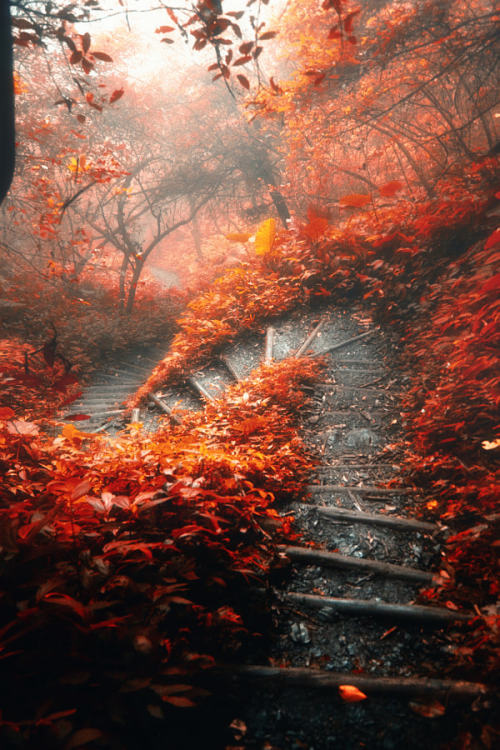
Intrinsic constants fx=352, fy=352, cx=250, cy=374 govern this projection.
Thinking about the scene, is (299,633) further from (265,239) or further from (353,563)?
(265,239)

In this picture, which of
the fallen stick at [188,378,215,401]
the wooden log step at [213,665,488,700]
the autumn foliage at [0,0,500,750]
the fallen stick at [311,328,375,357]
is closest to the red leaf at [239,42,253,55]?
the autumn foliage at [0,0,500,750]

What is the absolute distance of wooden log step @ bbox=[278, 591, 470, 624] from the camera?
6.46 ft

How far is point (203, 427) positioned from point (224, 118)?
14776mm

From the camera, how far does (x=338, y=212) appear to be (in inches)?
485

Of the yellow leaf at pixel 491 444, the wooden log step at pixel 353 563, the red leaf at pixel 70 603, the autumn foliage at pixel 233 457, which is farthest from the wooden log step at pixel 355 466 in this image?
the red leaf at pixel 70 603

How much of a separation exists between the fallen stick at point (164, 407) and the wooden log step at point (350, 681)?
3.70m

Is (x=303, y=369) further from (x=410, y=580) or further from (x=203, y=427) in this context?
(x=410, y=580)

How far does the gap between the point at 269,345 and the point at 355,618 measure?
4.60 m

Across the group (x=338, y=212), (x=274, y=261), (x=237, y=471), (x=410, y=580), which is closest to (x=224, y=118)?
(x=338, y=212)

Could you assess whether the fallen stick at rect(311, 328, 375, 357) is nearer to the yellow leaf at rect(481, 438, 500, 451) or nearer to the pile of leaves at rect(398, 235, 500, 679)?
the pile of leaves at rect(398, 235, 500, 679)

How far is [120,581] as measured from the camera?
168 cm

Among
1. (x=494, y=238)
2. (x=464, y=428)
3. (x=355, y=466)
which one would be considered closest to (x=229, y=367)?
(x=355, y=466)

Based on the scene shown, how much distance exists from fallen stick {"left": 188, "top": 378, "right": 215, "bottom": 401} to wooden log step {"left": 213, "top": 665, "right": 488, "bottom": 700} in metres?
3.93

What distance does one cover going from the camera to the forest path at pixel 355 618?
160 centimetres
